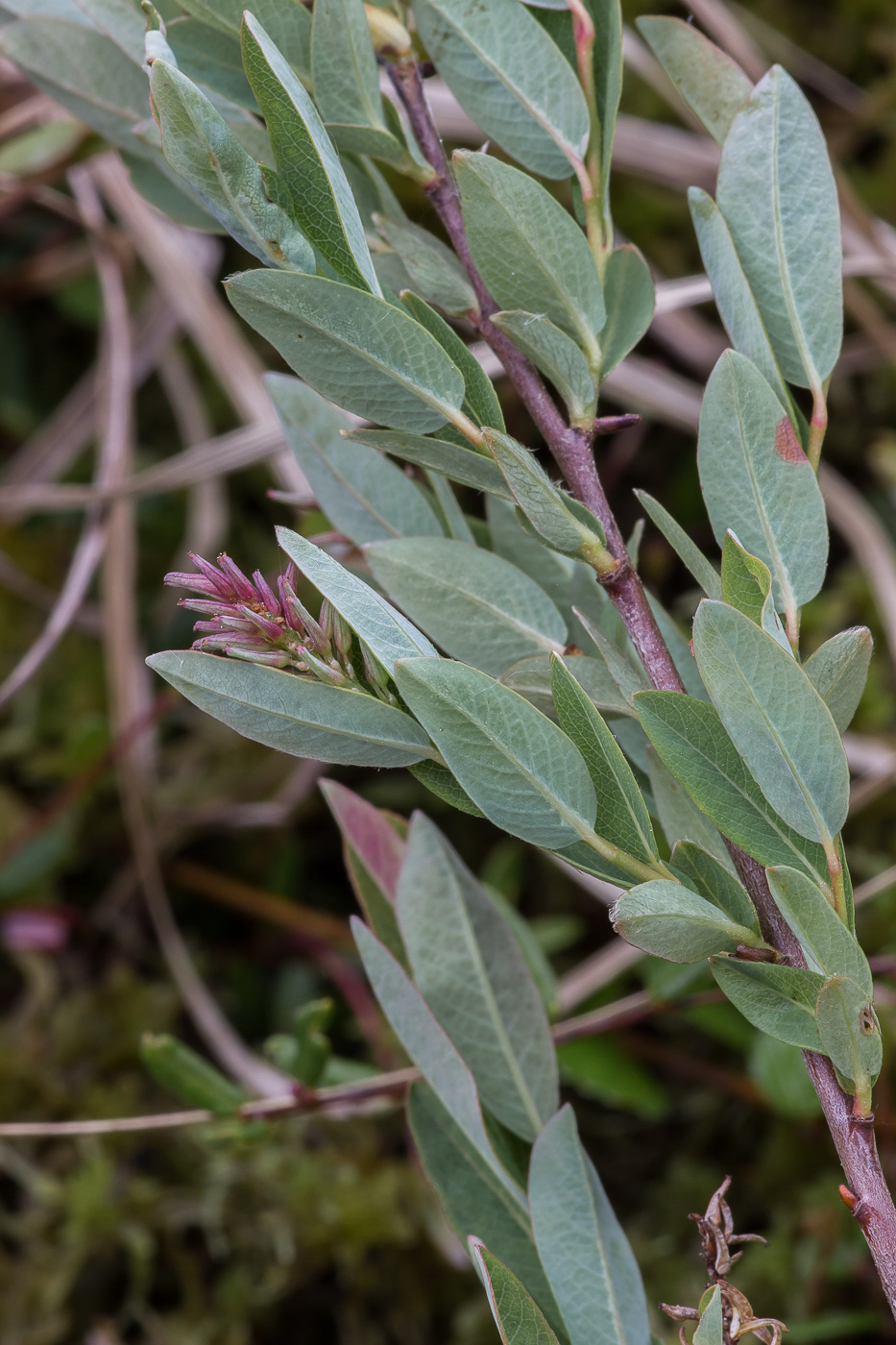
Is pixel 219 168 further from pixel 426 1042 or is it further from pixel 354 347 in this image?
pixel 426 1042

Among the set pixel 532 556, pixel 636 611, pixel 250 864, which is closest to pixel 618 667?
pixel 636 611

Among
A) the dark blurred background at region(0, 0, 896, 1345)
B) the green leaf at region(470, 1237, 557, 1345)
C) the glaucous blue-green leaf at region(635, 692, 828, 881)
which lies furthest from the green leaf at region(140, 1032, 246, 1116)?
the glaucous blue-green leaf at region(635, 692, 828, 881)

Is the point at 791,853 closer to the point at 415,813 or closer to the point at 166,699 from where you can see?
the point at 415,813

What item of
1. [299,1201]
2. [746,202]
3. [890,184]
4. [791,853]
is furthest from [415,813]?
[890,184]

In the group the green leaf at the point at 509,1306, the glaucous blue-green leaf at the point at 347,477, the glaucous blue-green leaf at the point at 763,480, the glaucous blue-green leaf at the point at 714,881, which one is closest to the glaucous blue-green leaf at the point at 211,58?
the glaucous blue-green leaf at the point at 347,477

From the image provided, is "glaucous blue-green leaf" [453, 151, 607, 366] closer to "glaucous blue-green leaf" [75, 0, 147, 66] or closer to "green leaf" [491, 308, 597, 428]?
"green leaf" [491, 308, 597, 428]

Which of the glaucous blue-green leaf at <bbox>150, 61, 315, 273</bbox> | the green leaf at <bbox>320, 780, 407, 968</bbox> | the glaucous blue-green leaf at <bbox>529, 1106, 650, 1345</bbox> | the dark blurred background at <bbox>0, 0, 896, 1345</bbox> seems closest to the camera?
the glaucous blue-green leaf at <bbox>150, 61, 315, 273</bbox>
